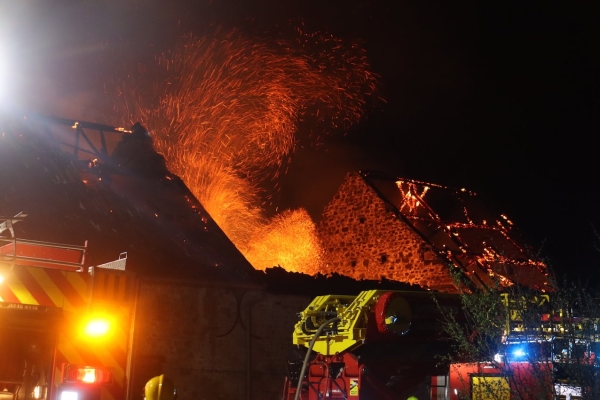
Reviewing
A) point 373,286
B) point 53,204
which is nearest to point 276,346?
point 373,286

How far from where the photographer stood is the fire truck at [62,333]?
429cm

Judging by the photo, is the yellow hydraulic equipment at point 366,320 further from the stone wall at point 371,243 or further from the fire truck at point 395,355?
the stone wall at point 371,243

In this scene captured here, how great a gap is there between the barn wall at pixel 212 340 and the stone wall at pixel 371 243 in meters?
6.67

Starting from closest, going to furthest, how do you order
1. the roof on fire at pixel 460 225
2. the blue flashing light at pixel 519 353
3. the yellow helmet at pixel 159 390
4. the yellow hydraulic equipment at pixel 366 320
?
1. the yellow helmet at pixel 159 390
2. the blue flashing light at pixel 519 353
3. the yellow hydraulic equipment at pixel 366 320
4. the roof on fire at pixel 460 225

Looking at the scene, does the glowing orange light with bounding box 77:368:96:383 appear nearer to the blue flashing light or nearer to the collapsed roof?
the blue flashing light

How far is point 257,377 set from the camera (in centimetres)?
1323

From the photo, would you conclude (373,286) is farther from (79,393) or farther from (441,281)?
(79,393)

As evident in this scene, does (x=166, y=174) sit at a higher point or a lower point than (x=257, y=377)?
higher

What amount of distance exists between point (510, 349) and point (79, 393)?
5079 millimetres

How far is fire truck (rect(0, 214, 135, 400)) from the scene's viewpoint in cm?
429

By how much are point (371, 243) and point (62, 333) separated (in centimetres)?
1696

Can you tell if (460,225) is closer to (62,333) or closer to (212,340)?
(212,340)

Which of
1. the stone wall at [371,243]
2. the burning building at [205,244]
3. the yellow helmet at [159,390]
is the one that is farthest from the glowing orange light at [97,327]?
the stone wall at [371,243]

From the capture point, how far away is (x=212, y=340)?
13125 mm
